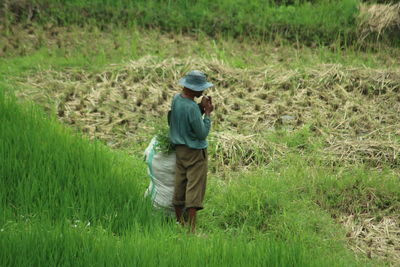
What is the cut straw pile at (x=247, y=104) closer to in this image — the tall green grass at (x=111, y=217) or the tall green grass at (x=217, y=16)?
the tall green grass at (x=111, y=217)

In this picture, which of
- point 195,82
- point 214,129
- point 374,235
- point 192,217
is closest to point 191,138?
point 195,82

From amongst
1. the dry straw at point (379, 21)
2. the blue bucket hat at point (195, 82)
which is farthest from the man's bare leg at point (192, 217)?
the dry straw at point (379, 21)

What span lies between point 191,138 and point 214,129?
7.49 ft

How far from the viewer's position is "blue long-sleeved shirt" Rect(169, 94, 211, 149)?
502 centimetres

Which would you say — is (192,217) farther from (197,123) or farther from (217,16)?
(217,16)

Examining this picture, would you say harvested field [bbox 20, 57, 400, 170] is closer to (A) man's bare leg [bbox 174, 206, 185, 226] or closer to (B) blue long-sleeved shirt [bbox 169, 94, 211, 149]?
(A) man's bare leg [bbox 174, 206, 185, 226]

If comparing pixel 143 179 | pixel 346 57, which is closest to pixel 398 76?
pixel 346 57

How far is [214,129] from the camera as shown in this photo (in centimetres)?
739

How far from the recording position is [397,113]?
25.9 ft

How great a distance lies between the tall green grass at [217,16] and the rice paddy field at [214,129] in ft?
0.10

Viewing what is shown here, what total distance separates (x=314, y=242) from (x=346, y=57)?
5.32 m

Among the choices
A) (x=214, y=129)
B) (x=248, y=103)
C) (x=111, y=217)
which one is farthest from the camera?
(x=248, y=103)

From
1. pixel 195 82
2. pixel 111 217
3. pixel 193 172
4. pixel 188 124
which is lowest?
pixel 111 217

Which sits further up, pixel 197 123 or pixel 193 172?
pixel 197 123
